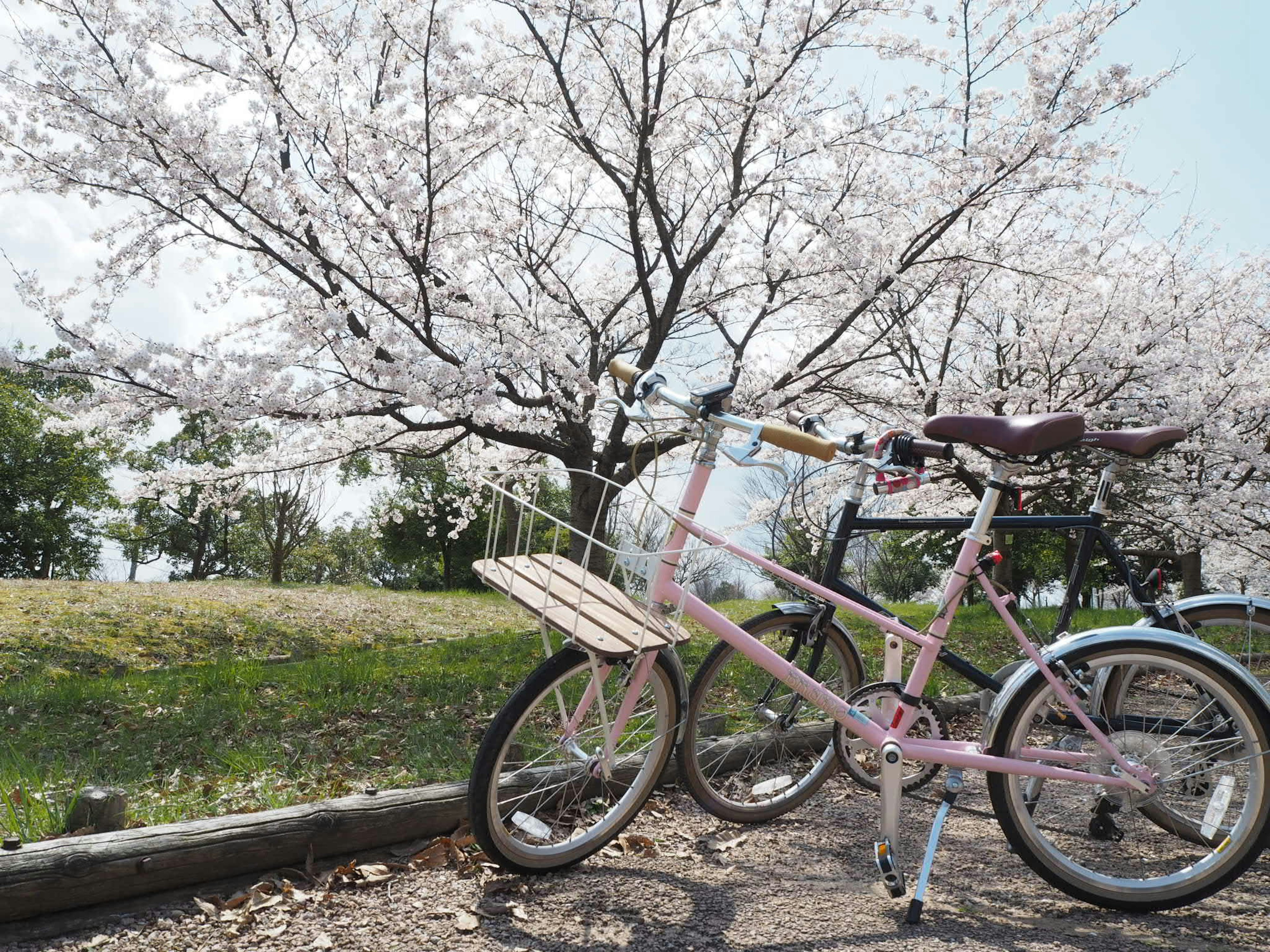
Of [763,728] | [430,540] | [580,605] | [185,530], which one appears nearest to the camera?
[580,605]

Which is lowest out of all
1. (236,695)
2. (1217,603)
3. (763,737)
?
(236,695)

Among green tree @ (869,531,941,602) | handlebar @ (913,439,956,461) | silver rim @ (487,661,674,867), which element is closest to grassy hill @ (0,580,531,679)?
silver rim @ (487,661,674,867)

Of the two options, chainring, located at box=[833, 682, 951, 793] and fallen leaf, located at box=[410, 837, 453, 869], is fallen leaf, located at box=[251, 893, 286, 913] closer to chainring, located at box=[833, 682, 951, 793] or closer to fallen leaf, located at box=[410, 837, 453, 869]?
fallen leaf, located at box=[410, 837, 453, 869]

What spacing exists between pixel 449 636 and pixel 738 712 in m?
7.80

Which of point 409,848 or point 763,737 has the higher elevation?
point 763,737

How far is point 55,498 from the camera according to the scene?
27.1m

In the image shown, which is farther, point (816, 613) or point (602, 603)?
point (816, 613)

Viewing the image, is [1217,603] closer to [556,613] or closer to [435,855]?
[556,613]

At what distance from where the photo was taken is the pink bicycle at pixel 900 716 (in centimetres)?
248

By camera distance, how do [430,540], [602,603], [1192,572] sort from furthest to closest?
1. [430,540]
2. [1192,572]
3. [602,603]

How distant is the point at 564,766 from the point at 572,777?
0.05 m

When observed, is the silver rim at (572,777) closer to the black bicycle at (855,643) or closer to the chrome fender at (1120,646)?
the black bicycle at (855,643)

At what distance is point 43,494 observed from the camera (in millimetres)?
26406

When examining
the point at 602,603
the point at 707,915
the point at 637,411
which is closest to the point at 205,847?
the point at 602,603
